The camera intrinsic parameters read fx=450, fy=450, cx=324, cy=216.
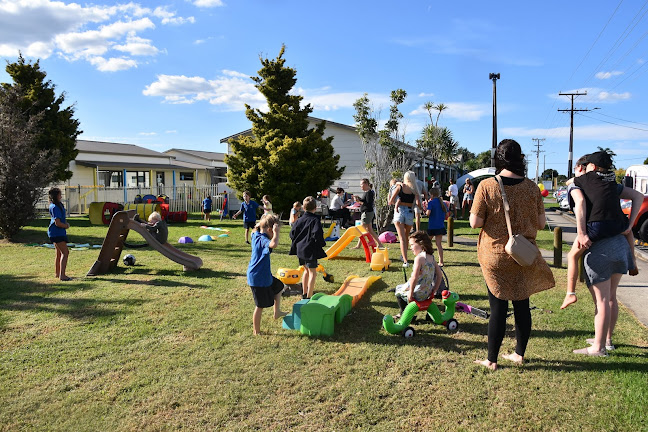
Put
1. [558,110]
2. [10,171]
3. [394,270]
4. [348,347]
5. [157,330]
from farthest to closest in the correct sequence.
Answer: [558,110]
[10,171]
[394,270]
[157,330]
[348,347]

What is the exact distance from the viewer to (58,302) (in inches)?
264

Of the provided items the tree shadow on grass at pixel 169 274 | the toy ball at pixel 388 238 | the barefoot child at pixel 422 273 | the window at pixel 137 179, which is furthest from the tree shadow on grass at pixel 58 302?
the window at pixel 137 179

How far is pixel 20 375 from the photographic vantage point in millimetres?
4215

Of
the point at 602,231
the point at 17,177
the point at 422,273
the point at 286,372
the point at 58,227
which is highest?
the point at 17,177

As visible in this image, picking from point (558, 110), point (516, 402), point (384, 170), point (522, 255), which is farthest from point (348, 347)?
point (558, 110)

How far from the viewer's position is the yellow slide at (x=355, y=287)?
6424 millimetres

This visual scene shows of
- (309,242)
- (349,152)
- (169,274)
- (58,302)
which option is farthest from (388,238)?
(349,152)

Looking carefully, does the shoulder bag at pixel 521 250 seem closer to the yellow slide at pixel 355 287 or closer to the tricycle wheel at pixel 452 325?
the tricycle wheel at pixel 452 325

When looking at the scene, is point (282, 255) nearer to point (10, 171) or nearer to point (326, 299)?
Result: point (326, 299)

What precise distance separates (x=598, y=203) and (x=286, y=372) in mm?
3279

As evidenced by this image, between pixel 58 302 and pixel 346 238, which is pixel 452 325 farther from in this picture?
pixel 58 302

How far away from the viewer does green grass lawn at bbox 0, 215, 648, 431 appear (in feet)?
11.1

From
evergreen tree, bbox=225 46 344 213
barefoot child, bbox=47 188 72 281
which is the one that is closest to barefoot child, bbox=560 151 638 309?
barefoot child, bbox=47 188 72 281

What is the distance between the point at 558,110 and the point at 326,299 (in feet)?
169
